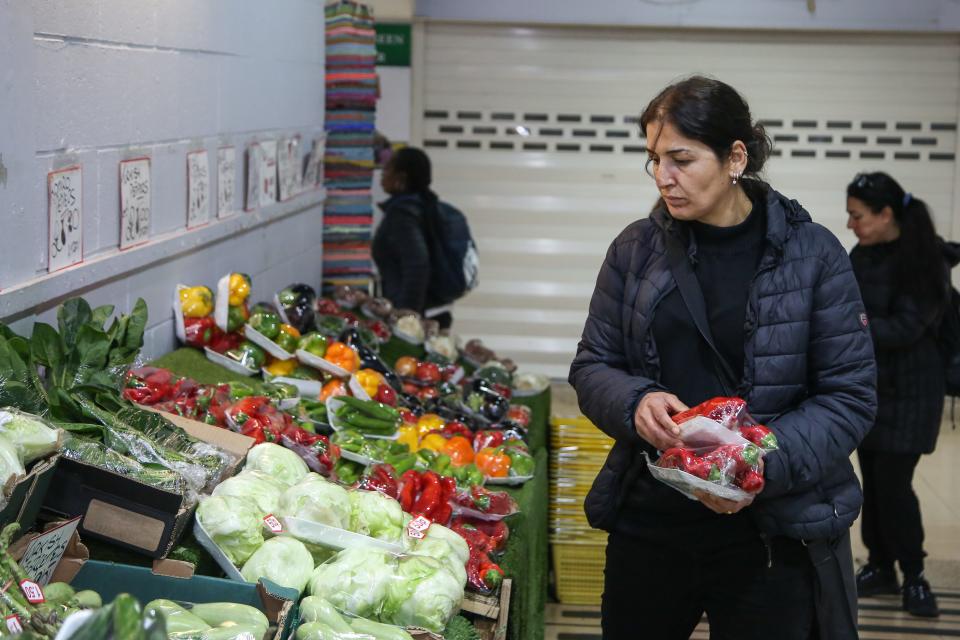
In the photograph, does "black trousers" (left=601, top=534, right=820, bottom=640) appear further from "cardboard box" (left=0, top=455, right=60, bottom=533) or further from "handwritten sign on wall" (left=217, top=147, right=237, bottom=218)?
"handwritten sign on wall" (left=217, top=147, right=237, bottom=218)

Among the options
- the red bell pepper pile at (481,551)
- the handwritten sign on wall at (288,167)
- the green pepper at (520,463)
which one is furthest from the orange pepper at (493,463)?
the handwritten sign on wall at (288,167)

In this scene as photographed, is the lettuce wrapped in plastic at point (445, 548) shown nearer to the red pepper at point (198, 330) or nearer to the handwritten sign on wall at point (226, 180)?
the red pepper at point (198, 330)

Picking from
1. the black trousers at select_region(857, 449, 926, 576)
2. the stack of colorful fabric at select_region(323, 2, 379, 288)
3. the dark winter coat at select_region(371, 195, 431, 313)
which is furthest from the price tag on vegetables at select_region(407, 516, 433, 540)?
the stack of colorful fabric at select_region(323, 2, 379, 288)

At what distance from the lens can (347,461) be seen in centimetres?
395

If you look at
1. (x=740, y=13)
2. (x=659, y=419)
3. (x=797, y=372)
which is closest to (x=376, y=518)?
(x=659, y=419)

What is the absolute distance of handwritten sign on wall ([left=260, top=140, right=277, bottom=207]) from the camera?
564 cm

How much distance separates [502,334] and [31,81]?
7202 millimetres

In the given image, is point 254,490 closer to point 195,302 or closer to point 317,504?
point 317,504

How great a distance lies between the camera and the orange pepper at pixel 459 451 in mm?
4383

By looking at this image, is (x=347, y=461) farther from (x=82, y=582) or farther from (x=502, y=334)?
(x=502, y=334)

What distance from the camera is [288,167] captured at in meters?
6.16

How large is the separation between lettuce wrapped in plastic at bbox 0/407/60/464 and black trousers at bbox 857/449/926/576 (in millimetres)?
3946

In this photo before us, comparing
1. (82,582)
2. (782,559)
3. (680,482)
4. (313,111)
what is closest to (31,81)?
(82,582)

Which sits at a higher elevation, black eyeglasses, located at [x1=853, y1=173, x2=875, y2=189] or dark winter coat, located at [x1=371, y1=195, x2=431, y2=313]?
black eyeglasses, located at [x1=853, y1=173, x2=875, y2=189]
